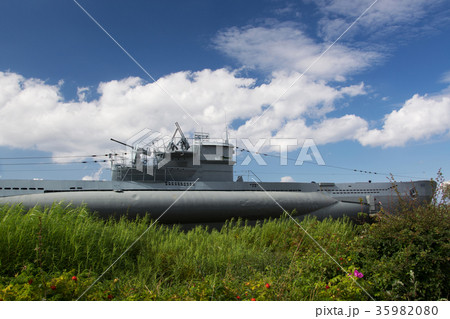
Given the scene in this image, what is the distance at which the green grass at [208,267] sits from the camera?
4027 mm

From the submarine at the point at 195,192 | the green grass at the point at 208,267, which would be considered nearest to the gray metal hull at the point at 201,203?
the submarine at the point at 195,192

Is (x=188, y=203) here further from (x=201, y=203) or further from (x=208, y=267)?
(x=208, y=267)

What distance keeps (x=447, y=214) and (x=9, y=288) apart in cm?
647

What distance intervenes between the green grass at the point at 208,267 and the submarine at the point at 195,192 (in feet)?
5.36

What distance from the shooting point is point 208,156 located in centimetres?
2392

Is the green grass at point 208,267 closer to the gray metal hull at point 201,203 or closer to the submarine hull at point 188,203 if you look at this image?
the gray metal hull at point 201,203

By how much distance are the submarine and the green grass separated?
1635 mm

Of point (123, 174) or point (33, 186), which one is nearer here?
point (33, 186)

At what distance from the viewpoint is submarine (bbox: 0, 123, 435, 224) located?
9898 millimetres

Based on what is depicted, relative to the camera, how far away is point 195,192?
1133 centimetres

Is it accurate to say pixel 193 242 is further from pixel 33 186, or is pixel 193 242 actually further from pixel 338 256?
pixel 33 186

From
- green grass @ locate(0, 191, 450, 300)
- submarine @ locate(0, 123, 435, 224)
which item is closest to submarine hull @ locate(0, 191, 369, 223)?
submarine @ locate(0, 123, 435, 224)

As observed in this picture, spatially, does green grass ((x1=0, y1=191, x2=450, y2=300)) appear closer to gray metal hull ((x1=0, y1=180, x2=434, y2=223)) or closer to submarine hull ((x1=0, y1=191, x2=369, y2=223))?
gray metal hull ((x1=0, y1=180, x2=434, y2=223))
